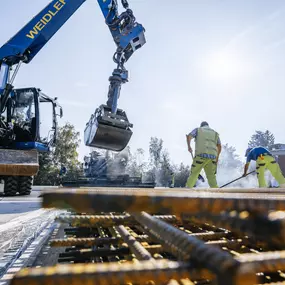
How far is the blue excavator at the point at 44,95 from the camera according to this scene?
246 inches

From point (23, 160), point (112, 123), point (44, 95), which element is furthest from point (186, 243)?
point (44, 95)

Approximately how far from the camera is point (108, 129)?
614cm

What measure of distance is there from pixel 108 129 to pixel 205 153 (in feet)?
7.15

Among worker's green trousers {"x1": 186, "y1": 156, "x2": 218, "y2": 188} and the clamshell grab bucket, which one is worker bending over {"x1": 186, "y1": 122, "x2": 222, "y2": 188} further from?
the clamshell grab bucket

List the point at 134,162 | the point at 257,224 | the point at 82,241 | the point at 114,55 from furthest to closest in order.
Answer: the point at 134,162 < the point at 114,55 < the point at 82,241 < the point at 257,224

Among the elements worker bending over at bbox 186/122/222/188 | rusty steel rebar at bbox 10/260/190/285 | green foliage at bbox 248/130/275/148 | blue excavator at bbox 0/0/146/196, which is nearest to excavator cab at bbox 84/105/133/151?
blue excavator at bbox 0/0/146/196

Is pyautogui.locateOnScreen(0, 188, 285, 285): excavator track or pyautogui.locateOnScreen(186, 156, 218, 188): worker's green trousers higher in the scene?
pyautogui.locateOnScreen(186, 156, 218, 188): worker's green trousers

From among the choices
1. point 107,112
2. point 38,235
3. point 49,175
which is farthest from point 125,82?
point 49,175

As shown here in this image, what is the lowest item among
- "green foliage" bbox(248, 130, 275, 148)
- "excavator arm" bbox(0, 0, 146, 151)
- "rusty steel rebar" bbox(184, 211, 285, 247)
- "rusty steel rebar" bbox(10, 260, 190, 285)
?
"rusty steel rebar" bbox(10, 260, 190, 285)

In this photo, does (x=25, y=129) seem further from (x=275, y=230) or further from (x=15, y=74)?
(x=275, y=230)

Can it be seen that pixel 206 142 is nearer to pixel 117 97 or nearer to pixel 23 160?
pixel 117 97

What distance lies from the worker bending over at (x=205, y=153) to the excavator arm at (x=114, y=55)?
157 cm

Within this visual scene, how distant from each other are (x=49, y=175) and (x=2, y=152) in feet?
80.1

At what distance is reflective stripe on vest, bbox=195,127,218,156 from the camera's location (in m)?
6.09
